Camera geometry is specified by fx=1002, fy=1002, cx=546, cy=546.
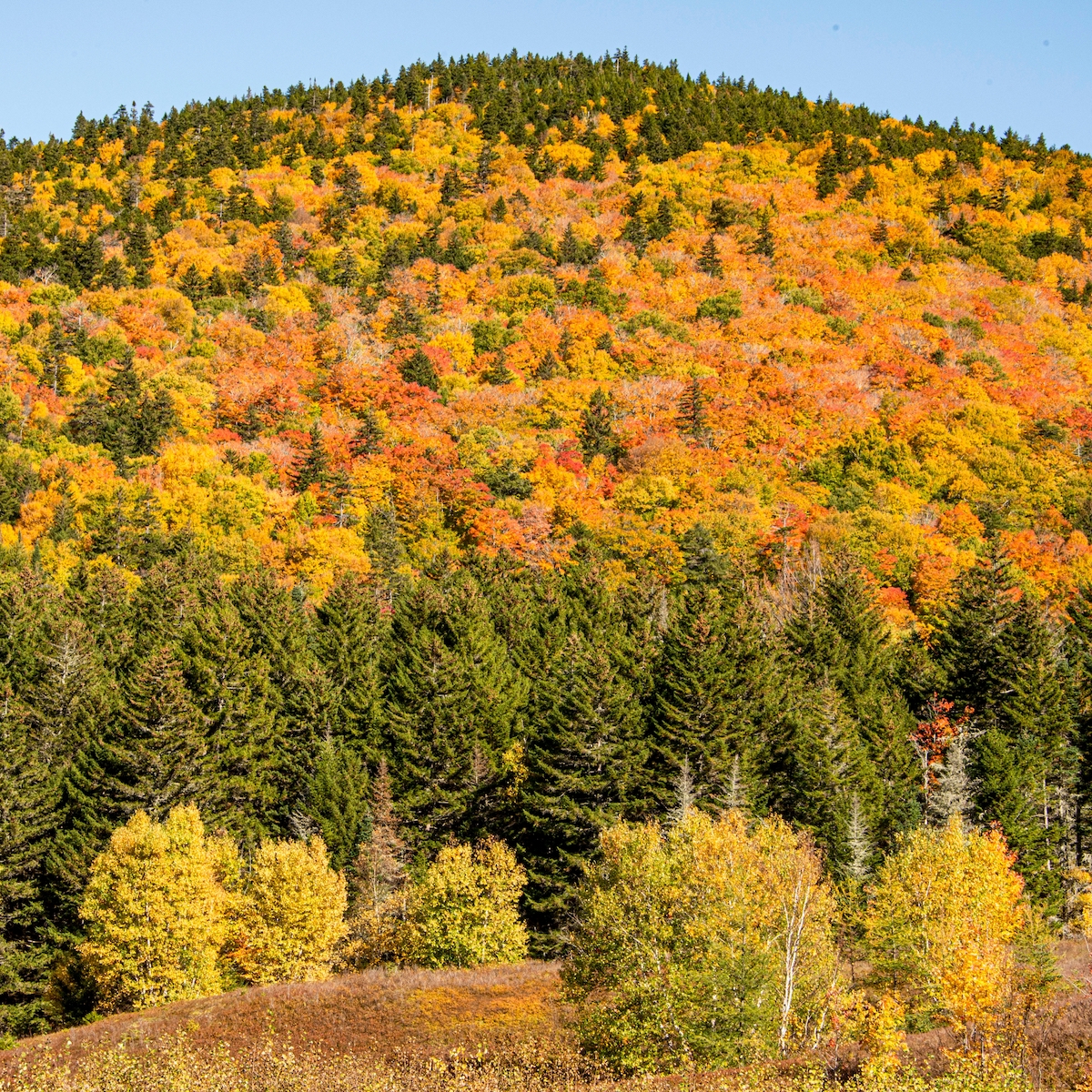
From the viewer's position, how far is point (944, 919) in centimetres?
3002

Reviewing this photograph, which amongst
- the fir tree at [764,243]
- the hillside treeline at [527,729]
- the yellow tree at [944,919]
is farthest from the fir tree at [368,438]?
the yellow tree at [944,919]

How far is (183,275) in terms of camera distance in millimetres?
121062

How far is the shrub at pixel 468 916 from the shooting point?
130 feet

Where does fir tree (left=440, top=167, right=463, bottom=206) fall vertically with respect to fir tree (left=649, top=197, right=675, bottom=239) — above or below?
above

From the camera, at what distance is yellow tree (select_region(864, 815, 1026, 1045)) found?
2608 centimetres

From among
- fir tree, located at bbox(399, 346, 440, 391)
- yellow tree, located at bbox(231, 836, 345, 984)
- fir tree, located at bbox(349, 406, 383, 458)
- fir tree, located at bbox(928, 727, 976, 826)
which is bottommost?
yellow tree, located at bbox(231, 836, 345, 984)

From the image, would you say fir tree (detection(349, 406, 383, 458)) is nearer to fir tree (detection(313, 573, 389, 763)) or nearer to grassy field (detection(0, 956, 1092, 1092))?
fir tree (detection(313, 573, 389, 763))

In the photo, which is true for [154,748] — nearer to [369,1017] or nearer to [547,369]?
[369,1017]

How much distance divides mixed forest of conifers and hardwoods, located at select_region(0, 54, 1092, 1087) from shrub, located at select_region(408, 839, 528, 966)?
16cm

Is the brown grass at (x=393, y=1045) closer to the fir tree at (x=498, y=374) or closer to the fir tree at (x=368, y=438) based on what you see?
the fir tree at (x=368, y=438)

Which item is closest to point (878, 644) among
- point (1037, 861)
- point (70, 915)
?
point (1037, 861)

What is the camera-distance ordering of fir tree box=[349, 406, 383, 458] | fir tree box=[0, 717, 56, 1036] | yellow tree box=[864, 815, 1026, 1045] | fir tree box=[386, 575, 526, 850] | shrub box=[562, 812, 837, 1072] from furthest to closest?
1. fir tree box=[349, 406, 383, 458]
2. fir tree box=[386, 575, 526, 850]
3. fir tree box=[0, 717, 56, 1036]
4. yellow tree box=[864, 815, 1026, 1045]
5. shrub box=[562, 812, 837, 1072]

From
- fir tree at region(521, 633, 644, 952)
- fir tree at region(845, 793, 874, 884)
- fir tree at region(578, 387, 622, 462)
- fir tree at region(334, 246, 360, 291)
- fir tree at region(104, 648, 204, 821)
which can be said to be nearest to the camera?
fir tree at region(845, 793, 874, 884)

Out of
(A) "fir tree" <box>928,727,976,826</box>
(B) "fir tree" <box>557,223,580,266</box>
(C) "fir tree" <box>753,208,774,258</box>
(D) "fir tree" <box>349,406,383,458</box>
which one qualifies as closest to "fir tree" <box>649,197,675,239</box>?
(B) "fir tree" <box>557,223,580,266</box>
